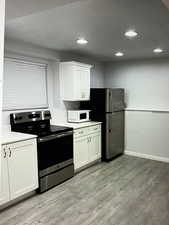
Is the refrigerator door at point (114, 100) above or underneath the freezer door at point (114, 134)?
above

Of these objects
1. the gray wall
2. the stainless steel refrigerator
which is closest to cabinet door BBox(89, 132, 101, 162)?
the stainless steel refrigerator

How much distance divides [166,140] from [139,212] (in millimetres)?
2339

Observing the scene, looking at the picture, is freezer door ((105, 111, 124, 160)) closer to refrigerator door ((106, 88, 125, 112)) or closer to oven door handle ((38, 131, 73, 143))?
refrigerator door ((106, 88, 125, 112))

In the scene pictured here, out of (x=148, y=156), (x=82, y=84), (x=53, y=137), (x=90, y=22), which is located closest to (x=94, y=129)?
(x=82, y=84)

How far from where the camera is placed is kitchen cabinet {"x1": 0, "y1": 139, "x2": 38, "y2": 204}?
8.27 feet

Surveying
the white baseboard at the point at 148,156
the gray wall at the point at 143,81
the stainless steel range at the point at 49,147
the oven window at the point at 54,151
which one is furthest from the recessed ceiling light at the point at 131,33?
the white baseboard at the point at 148,156

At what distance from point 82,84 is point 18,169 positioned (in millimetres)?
2123

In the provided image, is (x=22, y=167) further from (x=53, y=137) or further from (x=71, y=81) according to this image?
(x=71, y=81)

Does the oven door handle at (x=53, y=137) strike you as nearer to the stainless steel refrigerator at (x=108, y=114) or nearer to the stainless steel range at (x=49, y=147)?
the stainless steel range at (x=49, y=147)

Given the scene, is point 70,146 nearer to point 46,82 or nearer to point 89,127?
point 89,127

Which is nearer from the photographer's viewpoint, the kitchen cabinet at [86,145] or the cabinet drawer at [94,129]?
the kitchen cabinet at [86,145]

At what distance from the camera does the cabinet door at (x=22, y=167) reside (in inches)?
102

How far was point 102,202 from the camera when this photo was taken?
2771 mm

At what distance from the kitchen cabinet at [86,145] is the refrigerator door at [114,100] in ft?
1.61
